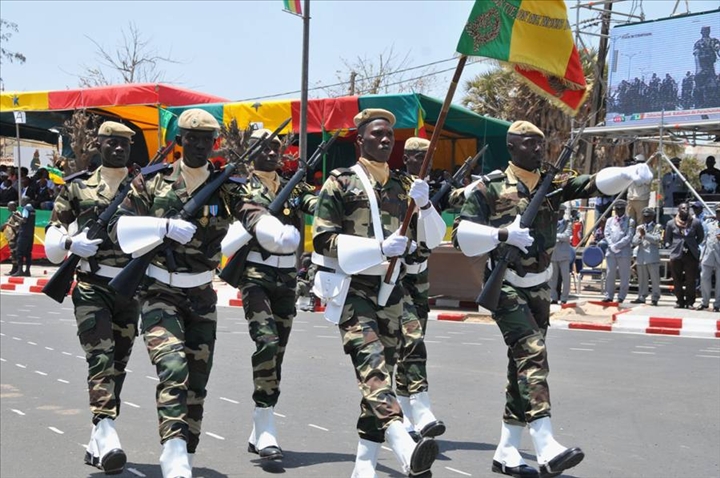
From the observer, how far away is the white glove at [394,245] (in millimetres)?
5730

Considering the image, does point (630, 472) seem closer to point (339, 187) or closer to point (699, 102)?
point (339, 187)

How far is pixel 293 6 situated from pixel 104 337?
1290cm

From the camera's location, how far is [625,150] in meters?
34.2

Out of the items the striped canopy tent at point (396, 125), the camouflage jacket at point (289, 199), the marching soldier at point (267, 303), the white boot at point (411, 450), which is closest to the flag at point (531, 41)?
the marching soldier at point (267, 303)

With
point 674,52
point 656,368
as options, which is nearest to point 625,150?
point 674,52

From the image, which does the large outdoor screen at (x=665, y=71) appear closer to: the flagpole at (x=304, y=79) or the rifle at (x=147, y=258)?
the flagpole at (x=304, y=79)

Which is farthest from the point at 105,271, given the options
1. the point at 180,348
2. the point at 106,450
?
the point at 180,348

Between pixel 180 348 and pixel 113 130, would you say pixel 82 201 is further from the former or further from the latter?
pixel 180 348

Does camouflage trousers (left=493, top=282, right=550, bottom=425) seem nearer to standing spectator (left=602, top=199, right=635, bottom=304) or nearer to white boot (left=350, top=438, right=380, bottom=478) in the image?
white boot (left=350, top=438, right=380, bottom=478)

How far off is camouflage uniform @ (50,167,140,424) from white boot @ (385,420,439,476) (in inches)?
83.1

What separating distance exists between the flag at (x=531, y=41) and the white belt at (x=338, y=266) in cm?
135

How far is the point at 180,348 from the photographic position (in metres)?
5.75

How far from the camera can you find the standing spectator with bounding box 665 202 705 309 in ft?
55.8

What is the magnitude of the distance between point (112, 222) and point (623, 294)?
12866 millimetres
